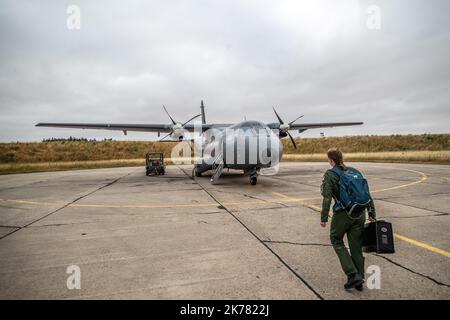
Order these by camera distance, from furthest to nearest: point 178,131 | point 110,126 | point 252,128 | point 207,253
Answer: point 110,126, point 178,131, point 252,128, point 207,253

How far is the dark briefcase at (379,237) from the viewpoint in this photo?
3.42 meters

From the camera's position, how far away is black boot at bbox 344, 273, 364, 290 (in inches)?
125

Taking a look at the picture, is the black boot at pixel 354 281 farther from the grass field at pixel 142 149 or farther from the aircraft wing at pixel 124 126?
the grass field at pixel 142 149

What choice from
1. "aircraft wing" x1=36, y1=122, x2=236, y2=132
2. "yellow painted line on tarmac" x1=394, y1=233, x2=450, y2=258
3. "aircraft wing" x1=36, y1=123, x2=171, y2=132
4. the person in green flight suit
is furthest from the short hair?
"aircraft wing" x1=36, y1=123, x2=171, y2=132

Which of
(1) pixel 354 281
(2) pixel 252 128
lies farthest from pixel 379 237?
(2) pixel 252 128

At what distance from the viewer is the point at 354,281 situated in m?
3.19

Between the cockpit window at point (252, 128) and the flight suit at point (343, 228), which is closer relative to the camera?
the flight suit at point (343, 228)

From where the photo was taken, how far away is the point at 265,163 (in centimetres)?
1090

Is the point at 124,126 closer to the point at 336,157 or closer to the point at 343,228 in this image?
the point at 336,157

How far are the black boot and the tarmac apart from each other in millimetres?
91

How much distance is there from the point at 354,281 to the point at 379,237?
69 centimetres

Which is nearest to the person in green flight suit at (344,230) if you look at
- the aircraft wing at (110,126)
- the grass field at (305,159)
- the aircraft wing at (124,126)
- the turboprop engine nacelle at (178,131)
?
the aircraft wing at (124,126)

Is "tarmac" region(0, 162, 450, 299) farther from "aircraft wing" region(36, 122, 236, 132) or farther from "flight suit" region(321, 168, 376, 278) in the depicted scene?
"aircraft wing" region(36, 122, 236, 132)

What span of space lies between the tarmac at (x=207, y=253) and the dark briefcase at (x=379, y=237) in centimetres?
44
